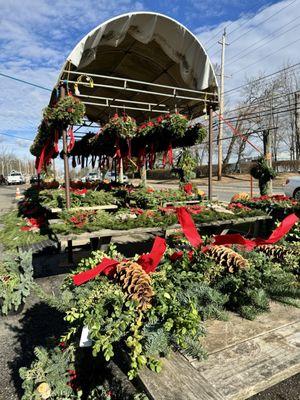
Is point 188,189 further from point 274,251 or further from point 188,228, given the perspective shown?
point 188,228

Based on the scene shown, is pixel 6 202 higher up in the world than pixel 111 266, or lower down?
lower down

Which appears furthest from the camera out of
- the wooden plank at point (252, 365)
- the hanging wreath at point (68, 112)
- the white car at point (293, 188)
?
the white car at point (293, 188)

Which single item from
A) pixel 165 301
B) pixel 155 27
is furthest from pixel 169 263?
pixel 155 27

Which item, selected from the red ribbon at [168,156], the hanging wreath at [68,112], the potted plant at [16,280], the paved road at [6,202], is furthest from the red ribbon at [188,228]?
the paved road at [6,202]

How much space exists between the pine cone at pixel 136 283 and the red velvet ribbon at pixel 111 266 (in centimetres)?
9

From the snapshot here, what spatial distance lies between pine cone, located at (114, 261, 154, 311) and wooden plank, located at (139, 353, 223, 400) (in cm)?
28

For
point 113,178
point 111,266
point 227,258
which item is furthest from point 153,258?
point 113,178

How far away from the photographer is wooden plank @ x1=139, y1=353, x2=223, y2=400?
3.58 ft

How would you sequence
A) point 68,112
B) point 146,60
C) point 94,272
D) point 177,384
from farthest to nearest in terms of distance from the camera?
point 146,60, point 68,112, point 94,272, point 177,384

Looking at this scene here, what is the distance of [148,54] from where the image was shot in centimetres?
796

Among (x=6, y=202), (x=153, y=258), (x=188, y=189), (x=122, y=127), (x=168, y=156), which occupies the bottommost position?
(x=6, y=202)

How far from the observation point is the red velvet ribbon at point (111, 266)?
167cm

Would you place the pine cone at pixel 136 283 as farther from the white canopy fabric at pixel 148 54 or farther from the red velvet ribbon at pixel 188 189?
the red velvet ribbon at pixel 188 189

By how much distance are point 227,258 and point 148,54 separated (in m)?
7.30
